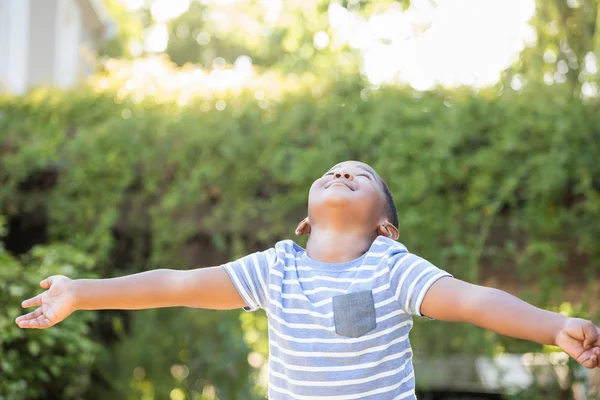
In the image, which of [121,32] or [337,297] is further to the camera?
[121,32]

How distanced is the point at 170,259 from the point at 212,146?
0.79 metres

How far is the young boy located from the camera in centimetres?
166

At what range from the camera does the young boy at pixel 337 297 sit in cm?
166

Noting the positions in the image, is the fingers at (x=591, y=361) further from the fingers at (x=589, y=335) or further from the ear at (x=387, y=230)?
the ear at (x=387, y=230)

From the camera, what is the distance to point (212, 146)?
15.5ft

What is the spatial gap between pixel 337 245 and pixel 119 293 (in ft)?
1.68

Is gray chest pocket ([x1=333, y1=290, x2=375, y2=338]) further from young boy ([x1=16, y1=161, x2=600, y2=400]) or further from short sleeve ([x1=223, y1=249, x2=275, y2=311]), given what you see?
short sleeve ([x1=223, y1=249, x2=275, y2=311])

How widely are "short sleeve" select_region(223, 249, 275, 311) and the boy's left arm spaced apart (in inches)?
15.8

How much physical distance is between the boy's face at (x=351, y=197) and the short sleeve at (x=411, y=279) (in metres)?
0.14

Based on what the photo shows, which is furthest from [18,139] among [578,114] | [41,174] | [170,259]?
[578,114]

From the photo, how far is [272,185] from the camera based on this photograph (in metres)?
4.67

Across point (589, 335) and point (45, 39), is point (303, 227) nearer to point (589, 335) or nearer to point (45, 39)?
point (589, 335)

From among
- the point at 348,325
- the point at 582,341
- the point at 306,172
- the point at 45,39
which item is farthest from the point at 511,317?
the point at 45,39

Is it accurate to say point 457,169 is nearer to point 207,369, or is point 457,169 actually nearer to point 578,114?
point 578,114
